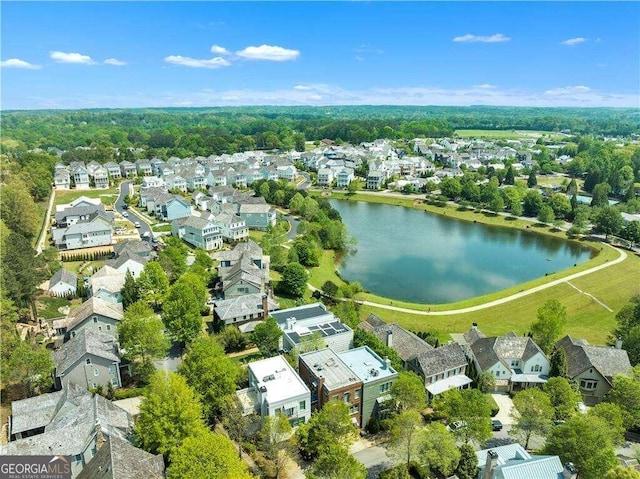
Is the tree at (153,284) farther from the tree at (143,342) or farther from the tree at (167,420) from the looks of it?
the tree at (167,420)

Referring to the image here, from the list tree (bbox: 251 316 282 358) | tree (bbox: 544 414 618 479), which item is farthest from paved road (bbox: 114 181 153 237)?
tree (bbox: 544 414 618 479)

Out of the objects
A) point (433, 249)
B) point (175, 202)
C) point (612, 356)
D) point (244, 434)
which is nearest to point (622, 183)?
point (433, 249)

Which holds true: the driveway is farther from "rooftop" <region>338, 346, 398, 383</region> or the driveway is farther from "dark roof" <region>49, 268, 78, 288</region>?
"dark roof" <region>49, 268, 78, 288</region>

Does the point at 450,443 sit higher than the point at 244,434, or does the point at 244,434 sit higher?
the point at 450,443

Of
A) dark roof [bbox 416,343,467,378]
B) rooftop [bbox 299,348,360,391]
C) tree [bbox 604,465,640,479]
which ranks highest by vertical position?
tree [bbox 604,465,640,479]

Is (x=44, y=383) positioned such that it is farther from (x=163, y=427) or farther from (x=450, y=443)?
(x=450, y=443)

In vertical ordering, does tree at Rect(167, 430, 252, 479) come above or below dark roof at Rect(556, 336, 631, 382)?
above
